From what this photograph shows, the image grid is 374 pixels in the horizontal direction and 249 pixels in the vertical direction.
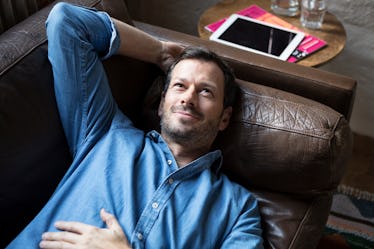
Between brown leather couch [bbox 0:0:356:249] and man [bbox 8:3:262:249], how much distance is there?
53 mm

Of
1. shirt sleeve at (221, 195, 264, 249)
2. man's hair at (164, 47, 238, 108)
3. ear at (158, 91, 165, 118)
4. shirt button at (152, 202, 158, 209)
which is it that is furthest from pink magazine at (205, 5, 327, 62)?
shirt button at (152, 202, 158, 209)

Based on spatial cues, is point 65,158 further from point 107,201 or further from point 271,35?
point 271,35

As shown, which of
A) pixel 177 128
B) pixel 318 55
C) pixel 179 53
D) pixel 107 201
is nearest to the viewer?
pixel 107 201

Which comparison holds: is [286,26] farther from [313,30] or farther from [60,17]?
[60,17]

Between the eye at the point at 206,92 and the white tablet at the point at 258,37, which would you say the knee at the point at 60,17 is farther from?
the white tablet at the point at 258,37

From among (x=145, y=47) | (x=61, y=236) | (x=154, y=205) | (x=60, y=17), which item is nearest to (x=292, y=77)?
(x=145, y=47)

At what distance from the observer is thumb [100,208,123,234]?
1283 mm

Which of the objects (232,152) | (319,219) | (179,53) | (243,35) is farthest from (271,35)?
(319,219)

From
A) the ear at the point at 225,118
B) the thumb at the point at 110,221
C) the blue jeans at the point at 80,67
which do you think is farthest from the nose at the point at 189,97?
the thumb at the point at 110,221

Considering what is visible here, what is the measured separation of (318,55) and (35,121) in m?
1.00

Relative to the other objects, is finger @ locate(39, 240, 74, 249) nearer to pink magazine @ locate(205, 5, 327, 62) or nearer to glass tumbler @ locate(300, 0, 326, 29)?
pink magazine @ locate(205, 5, 327, 62)

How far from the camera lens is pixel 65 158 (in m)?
1.47

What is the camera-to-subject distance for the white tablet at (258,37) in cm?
186

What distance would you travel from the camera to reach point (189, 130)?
1.44 metres
